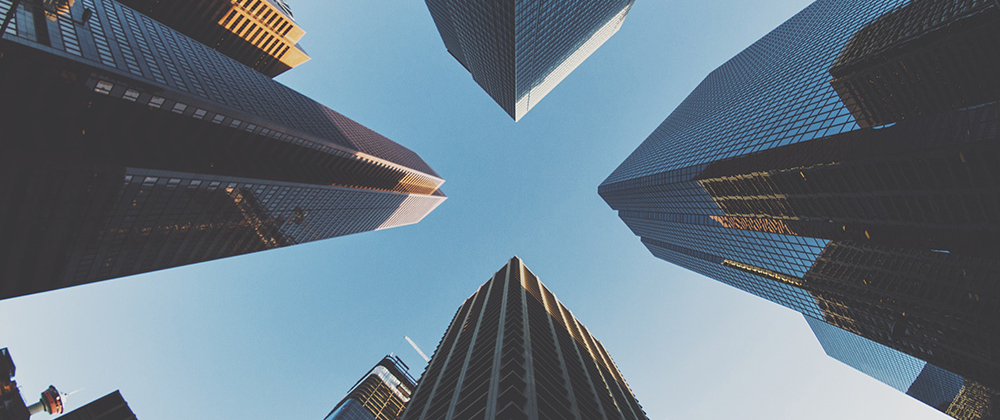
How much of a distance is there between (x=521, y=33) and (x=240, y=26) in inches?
2921

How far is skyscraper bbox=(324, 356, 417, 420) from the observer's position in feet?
398

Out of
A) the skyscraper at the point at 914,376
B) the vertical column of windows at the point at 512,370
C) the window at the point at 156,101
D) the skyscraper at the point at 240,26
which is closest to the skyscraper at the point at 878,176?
the vertical column of windows at the point at 512,370

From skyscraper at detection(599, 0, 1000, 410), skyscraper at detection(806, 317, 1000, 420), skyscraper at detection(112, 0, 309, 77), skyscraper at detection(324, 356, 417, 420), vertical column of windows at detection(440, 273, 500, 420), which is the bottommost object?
skyscraper at detection(806, 317, 1000, 420)

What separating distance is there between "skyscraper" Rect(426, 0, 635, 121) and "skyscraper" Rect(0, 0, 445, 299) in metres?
42.0

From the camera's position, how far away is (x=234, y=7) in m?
90.9

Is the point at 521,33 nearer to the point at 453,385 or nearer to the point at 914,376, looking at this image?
the point at 453,385

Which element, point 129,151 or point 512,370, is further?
point 129,151

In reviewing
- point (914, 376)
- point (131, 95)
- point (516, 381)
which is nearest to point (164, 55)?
point (131, 95)

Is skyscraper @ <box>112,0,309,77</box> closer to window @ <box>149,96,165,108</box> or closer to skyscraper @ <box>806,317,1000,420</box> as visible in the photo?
window @ <box>149,96,165,108</box>

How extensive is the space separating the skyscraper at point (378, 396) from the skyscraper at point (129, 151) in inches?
2815

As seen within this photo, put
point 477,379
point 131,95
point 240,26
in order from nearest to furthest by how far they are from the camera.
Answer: point 131,95 → point 477,379 → point 240,26

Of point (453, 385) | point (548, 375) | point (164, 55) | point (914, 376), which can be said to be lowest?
point (914, 376)

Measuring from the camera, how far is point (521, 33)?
76250mm

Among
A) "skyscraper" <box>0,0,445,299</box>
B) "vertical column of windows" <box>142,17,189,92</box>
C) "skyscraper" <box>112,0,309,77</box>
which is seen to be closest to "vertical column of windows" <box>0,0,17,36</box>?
"skyscraper" <box>0,0,445,299</box>
